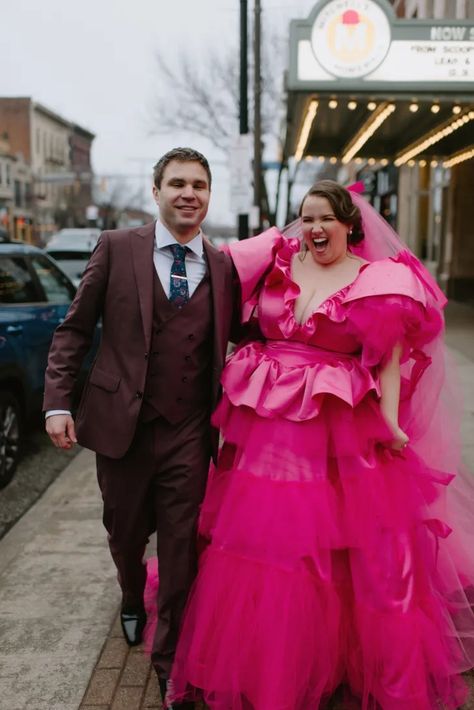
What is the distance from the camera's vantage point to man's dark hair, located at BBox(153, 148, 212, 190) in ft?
8.99

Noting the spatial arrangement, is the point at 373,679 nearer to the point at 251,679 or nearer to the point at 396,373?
the point at 251,679

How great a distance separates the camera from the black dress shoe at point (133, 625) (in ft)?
10.4

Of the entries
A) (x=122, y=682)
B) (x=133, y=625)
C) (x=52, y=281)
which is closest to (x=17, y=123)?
(x=52, y=281)

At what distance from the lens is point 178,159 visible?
2.73m

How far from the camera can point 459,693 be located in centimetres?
271

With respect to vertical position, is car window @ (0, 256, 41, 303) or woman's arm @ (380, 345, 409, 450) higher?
car window @ (0, 256, 41, 303)

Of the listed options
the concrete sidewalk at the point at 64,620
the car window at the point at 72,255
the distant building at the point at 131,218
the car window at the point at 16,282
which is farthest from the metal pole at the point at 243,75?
the distant building at the point at 131,218

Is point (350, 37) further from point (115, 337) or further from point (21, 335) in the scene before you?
point (115, 337)

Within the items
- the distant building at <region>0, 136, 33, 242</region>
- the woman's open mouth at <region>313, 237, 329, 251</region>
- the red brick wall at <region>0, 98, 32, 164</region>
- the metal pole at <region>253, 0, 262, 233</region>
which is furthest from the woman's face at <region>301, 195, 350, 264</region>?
the red brick wall at <region>0, 98, 32, 164</region>

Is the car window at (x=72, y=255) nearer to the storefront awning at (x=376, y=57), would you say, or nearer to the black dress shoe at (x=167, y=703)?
the storefront awning at (x=376, y=57)

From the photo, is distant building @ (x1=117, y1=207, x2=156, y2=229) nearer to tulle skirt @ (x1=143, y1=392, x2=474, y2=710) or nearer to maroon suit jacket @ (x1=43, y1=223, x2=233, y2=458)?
maroon suit jacket @ (x1=43, y1=223, x2=233, y2=458)

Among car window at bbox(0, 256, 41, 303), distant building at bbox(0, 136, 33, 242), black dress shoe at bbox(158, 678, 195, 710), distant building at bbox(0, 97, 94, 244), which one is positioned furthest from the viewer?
distant building at bbox(0, 97, 94, 244)

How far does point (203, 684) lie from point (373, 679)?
608 millimetres

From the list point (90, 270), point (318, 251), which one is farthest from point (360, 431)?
point (90, 270)
